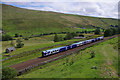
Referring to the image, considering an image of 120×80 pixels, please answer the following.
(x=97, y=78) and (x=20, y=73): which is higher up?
(x=97, y=78)

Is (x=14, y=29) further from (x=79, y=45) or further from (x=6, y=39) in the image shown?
(x=79, y=45)

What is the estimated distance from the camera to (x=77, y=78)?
18969mm

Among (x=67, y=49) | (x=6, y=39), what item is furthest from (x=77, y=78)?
(x=6, y=39)

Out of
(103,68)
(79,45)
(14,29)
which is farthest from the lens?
(14,29)

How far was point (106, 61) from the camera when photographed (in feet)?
→ 88.4

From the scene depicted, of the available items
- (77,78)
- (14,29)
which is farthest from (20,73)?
(14,29)

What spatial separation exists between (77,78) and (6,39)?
5034 inches

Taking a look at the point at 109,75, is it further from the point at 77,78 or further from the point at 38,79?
the point at 38,79

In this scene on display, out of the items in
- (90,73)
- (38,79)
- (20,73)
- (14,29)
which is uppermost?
(14,29)

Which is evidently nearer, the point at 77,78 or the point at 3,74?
the point at 77,78

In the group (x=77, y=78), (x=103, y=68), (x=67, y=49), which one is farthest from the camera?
(x=67, y=49)

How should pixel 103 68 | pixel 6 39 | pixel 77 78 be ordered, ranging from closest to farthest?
pixel 77 78 < pixel 103 68 < pixel 6 39

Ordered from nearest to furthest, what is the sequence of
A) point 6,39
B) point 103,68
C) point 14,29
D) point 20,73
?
point 103,68 → point 20,73 → point 6,39 → point 14,29

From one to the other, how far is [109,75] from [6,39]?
130 metres
